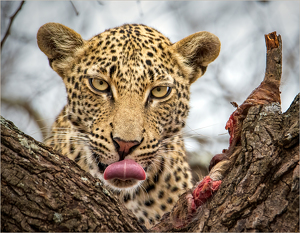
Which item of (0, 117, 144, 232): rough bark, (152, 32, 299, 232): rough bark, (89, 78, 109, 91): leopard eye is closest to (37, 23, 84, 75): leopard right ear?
(89, 78, 109, 91): leopard eye

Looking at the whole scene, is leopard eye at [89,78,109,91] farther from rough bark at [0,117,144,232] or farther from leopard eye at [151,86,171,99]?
rough bark at [0,117,144,232]

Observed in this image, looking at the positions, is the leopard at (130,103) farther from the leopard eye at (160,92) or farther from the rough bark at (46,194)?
the rough bark at (46,194)

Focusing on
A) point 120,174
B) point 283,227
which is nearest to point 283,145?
Answer: point 283,227

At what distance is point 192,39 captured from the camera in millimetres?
6035

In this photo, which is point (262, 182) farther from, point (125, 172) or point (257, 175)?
point (125, 172)

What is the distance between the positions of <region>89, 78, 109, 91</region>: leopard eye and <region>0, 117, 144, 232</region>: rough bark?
86.1 inches

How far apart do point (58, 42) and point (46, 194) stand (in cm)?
345

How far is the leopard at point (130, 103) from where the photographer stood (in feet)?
15.9

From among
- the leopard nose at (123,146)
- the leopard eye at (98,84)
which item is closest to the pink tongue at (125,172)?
the leopard nose at (123,146)

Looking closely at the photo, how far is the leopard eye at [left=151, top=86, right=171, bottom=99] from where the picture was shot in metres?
5.48

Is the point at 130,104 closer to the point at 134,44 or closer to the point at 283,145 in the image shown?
the point at 134,44

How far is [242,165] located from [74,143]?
3228 mm

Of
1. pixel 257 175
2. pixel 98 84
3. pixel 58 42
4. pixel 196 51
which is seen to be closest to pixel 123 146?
pixel 98 84

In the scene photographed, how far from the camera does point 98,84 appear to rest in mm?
5406
